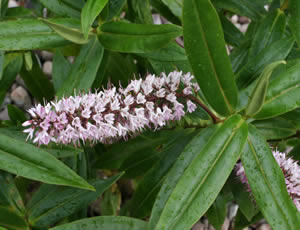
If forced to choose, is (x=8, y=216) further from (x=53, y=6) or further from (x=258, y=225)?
(x=258, y=225)

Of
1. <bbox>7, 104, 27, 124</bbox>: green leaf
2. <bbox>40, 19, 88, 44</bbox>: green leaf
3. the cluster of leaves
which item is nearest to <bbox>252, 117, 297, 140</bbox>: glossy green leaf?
the cluster of leaves

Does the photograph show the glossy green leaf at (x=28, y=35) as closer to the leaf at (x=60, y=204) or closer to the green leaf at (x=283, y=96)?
the leaf at (x=60, y=204)

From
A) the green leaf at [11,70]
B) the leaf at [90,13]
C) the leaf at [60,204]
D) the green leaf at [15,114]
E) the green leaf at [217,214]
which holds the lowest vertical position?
the green leaf at [217,214]

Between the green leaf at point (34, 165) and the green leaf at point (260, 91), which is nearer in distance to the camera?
the green leaf at point (260, 91)

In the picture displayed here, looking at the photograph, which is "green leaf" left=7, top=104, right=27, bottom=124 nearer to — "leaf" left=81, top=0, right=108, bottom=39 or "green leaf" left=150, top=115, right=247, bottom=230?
"leaf" left=81, top=0, right=108, bottom=39

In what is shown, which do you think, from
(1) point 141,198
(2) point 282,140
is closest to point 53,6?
(1) point 141,198

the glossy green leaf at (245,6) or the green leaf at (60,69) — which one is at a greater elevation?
the glossy green leaf at (245,6)

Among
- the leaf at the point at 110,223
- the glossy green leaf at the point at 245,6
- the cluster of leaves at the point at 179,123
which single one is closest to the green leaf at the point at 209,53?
the cluster of leaves at the point at 179,123
